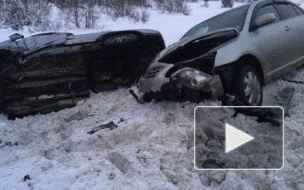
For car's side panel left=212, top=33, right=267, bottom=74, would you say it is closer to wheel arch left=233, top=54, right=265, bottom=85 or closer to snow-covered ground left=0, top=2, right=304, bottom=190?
wheel arch left=233, top=54, right=265, bottom=85

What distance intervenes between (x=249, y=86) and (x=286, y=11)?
2.07m

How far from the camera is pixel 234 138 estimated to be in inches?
111

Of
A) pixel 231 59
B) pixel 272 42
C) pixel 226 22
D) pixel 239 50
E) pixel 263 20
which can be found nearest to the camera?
pixel 231 59

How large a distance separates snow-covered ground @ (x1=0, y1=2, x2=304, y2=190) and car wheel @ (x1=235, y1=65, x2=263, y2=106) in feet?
1.30

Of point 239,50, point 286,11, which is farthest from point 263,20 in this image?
point 286,11

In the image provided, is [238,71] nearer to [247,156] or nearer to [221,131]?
[221,131]

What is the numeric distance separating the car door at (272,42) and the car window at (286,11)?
246 mm

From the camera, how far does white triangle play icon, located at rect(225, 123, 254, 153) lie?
8.63ft

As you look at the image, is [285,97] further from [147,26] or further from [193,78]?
[147,26]

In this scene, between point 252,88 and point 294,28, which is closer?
point 252,88

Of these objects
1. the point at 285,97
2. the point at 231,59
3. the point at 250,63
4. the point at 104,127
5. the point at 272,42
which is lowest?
the point at 104,127

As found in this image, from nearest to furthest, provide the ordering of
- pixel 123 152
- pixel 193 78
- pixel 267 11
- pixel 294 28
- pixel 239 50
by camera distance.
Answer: pixel 123 152 < pixel 193 78 < pixel 239 50 < pixel 267 11 < pixel 294 28
